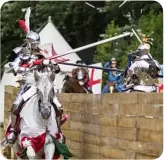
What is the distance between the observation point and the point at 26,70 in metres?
9.15

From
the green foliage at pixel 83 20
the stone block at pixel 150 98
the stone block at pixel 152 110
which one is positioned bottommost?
the stone block at pixel 152 110

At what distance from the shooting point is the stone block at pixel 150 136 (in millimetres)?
8234

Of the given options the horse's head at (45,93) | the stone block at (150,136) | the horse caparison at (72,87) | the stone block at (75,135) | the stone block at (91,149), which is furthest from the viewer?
the horse caparison at (72,87)

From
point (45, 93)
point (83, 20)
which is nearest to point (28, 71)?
point (45, 93)

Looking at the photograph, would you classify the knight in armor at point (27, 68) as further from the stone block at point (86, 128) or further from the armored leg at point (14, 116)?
the stone block at point (86, 128)

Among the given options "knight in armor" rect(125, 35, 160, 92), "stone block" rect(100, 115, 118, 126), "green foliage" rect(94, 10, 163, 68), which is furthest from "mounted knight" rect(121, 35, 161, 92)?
"green foliage" rect(94, 10, 163, 68)

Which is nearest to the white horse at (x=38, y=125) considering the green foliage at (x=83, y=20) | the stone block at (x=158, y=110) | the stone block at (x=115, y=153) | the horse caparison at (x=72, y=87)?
the stone block at (x=115, y=153)

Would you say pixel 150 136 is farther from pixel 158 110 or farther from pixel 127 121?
pixel 127 121

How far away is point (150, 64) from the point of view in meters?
9.79

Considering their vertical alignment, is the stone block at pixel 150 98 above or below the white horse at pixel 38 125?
above

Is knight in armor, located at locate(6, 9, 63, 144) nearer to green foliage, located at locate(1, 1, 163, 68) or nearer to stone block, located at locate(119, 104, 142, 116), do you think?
stone block, located at locate(119, 104, 142, 116)

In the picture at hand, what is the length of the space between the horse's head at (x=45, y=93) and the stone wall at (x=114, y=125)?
3.13ft

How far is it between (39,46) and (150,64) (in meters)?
1.46

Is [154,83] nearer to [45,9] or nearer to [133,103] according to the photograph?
[133,103]
